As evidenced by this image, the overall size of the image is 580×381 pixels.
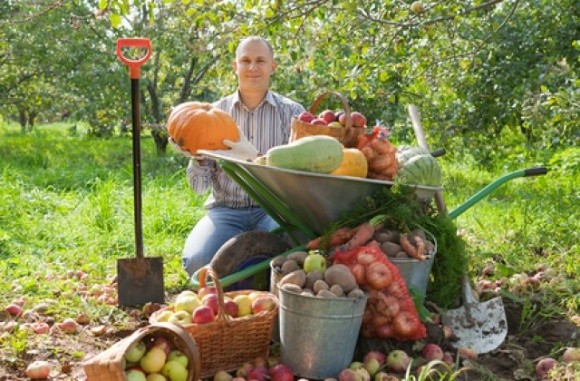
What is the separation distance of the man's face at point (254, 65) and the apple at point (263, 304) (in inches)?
60.9

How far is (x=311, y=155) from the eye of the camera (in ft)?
10.6

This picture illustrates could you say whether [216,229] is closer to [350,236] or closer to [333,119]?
[333,119]

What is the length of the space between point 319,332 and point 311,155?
77 centimetres

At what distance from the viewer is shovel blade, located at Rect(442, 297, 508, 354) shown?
11.2 ft

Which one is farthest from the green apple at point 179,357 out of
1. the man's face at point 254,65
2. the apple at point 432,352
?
the man's face at point 254,65

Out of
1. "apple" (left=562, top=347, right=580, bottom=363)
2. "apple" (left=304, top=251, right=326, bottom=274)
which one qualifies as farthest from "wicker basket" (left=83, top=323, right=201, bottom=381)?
"apple" (left=562, top=347, right=580, bottom=363)

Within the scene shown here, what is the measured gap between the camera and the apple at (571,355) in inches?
123

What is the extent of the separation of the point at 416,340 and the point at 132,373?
4.00 ft

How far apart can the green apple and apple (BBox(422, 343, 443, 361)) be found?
1004mm

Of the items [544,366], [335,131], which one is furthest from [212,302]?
[544,366]

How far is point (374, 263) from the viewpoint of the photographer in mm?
3109

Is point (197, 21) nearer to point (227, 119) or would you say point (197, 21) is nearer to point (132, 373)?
point (227, 119)

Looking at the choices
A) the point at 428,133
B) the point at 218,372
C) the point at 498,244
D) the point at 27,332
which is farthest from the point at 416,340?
the point at 428,133

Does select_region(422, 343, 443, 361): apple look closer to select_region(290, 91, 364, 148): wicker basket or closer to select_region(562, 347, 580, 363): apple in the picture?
select_region(562, 347, 580, 363): apple
